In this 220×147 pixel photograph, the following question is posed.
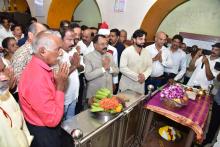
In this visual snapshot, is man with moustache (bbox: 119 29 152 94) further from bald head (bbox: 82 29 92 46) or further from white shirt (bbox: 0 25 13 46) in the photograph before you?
white shirt (bbox: 0 25 13 46)

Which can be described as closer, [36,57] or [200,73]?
[36,57]

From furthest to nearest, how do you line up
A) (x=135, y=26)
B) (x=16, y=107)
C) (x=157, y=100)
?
(x=135, y=26) < (x=157, y=100) < (x=16, y=107)

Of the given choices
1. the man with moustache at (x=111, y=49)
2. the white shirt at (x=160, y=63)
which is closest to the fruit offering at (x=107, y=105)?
the man with moustache at (x=111, y=49)

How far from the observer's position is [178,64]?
13.6 feet

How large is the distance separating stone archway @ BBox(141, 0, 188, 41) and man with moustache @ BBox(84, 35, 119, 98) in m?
2.84

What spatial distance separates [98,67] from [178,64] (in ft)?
6.87

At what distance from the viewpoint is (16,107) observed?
1400 millimetres

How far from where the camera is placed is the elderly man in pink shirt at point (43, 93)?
4.70 feet

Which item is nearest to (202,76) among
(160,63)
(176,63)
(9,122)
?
(176,63)

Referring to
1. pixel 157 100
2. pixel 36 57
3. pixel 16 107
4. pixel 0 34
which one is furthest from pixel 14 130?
pixel 0 34

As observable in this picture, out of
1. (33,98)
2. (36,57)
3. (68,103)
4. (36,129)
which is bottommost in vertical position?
(68,103)

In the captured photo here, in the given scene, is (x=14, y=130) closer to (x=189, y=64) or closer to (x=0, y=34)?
(x=189, y=64)

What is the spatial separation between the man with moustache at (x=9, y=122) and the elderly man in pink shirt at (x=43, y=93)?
135mm

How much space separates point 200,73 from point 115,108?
2.29 meters
